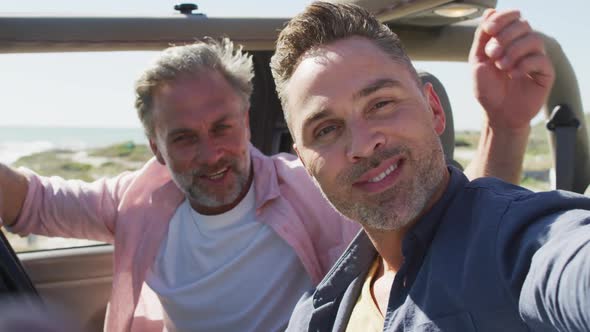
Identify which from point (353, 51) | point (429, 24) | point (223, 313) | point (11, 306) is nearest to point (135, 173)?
point (223, 313)

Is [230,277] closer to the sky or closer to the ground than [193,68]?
closer to the ground

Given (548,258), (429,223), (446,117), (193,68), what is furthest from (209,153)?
(548,258)

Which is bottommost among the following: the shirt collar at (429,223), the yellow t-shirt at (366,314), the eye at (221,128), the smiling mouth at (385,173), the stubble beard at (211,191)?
the stubble beard at (211,191)

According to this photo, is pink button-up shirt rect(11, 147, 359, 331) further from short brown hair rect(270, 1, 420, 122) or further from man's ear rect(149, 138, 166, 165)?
short brown hair rect(270, 1, 420, 122)

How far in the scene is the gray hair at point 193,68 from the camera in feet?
7.33

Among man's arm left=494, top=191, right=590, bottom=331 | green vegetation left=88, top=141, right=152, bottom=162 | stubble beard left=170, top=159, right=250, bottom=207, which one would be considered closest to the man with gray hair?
man's arm left=494, top=191, right=590, bottom=331

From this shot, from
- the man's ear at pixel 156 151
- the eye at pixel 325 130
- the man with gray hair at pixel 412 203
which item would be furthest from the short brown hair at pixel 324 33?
the man's ear at pixel 156 151

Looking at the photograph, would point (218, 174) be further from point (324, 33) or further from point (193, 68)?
point (324, 33)

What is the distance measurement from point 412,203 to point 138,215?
129 cm

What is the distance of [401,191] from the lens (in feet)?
4.26

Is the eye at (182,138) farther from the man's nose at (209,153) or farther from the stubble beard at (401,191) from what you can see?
the stubble beard at (401,191)

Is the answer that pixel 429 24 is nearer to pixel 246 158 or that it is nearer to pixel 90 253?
pixel 246 158

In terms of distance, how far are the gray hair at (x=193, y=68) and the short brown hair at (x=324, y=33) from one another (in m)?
0.67

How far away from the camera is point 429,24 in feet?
7.51
